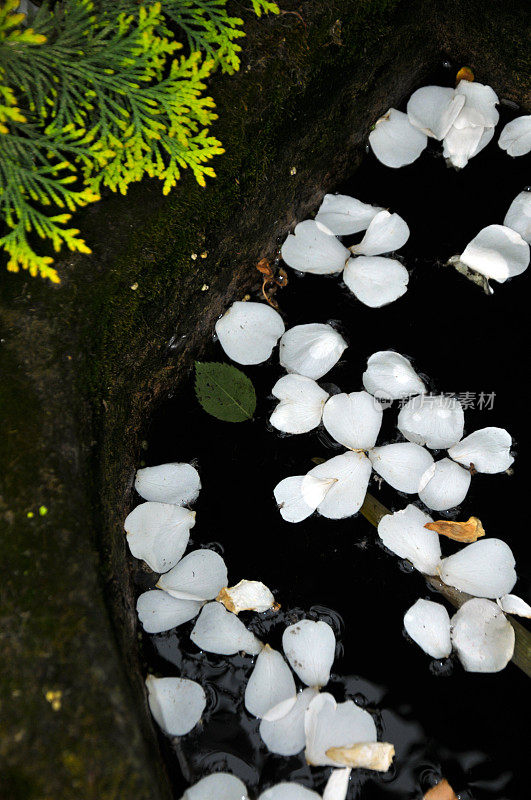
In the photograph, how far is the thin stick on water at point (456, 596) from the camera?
1.20 m

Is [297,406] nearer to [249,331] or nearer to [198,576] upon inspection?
[249,331]

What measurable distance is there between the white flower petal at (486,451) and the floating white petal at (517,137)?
73 cm

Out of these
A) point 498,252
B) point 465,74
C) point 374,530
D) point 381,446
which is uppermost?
point 465,74

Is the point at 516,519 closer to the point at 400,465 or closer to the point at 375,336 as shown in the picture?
the point at 400,465

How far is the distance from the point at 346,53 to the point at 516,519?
104cm

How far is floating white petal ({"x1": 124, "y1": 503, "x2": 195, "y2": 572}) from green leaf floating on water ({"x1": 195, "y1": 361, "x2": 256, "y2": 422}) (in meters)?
0.24

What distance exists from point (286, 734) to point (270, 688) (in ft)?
0.26

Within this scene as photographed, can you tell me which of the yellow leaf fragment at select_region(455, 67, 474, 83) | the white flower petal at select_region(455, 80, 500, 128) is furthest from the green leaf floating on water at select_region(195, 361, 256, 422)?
the yellow leaf fragment at select_region(455, 67, 474, 83)

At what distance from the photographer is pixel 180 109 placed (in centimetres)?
115

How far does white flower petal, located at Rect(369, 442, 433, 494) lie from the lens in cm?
132

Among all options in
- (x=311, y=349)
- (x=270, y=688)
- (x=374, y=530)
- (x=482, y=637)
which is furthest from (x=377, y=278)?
(x=270, y=688)

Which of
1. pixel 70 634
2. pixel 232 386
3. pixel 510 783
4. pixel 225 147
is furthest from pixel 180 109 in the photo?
pixel 510 783

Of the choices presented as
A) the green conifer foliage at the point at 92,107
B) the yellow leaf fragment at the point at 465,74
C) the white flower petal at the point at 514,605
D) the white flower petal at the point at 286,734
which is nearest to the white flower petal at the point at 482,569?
the white flower petal at the point at 514,605

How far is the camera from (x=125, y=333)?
1.21m
